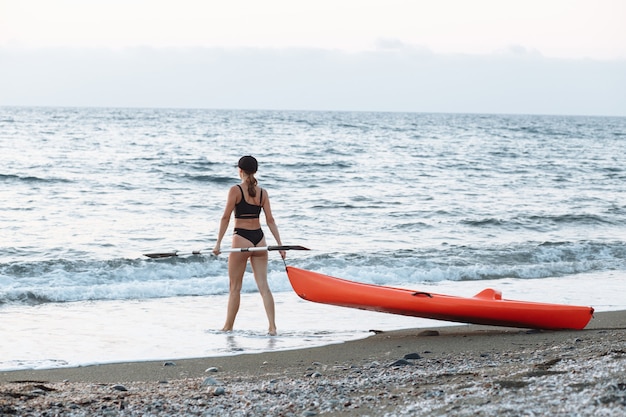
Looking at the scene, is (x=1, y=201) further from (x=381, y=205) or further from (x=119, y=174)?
(x=381, y=205)

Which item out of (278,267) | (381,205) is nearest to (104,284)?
(278,267)

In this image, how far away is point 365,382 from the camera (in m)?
4.84

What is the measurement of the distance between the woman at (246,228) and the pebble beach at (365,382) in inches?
38.6

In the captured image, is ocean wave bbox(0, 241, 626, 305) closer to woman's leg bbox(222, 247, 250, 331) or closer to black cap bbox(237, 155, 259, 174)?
woman's leg bbox(222, 247, 250, 331)

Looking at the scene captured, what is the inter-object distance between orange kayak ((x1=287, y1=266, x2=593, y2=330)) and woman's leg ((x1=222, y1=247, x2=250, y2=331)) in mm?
439

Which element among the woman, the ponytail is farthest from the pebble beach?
the ponytail

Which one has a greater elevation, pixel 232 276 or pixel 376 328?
pixel 232 276

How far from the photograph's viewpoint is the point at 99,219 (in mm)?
14695

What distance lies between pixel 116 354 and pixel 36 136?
109 feet

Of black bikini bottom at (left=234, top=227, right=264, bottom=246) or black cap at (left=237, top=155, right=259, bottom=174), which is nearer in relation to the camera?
black cap at (left=237, top=155, right=259, bottom=174)

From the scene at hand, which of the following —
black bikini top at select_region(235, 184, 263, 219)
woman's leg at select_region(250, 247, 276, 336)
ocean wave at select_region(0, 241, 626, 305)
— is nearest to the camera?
black bikini top at select_region(235, 184, 263, 219)

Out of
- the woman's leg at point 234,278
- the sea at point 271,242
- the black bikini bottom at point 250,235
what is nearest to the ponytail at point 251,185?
the black bikini bottom at point 250,235

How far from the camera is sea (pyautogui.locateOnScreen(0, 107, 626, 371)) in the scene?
24.5ft

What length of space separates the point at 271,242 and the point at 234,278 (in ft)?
20.5
